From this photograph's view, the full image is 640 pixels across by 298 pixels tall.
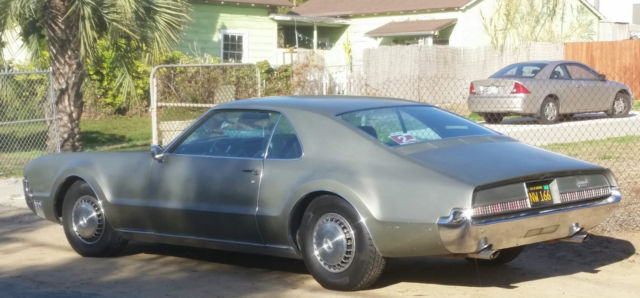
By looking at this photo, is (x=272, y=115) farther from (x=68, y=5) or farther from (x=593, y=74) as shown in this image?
(x=593, y=74)

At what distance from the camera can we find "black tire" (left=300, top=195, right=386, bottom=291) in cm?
617

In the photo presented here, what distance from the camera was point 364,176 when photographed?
6207 mm

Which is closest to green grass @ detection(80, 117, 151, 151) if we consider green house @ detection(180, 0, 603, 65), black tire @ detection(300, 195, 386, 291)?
green house @ detection(180, 0, 603, 65)

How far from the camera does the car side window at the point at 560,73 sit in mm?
19469

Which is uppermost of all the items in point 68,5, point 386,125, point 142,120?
point 68,5

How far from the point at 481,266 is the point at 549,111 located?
40.0ft

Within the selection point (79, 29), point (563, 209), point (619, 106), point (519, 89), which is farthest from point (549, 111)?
point (563, 209)

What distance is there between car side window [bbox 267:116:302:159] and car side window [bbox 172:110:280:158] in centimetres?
7

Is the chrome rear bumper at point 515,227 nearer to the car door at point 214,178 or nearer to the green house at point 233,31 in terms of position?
the car door at point 214,178

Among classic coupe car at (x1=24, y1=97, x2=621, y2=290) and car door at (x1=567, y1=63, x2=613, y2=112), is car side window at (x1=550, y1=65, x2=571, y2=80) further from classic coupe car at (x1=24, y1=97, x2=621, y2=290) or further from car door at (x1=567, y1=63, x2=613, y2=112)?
classic coupe car at (x1=24, y1=97, x2=621, y2=290)

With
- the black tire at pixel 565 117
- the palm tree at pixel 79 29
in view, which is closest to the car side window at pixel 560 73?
the black tire at pixel 565 117

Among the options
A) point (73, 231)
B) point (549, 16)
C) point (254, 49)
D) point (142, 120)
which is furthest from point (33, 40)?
point (549, 16)

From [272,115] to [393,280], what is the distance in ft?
4.91

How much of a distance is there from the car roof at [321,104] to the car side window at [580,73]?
13.6 m
